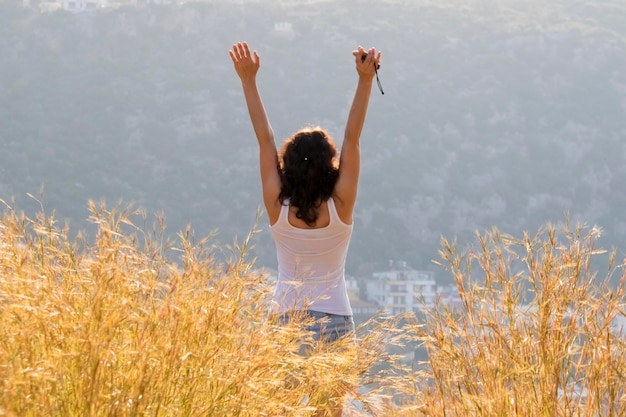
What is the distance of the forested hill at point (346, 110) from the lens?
53.6 meters

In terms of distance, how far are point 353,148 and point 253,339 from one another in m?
0.65

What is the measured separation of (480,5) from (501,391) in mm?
78476

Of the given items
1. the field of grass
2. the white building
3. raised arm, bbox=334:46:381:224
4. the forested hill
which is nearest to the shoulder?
raised arm, bbox=334:46:381:224

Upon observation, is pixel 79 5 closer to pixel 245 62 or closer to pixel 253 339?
pixel 245 62

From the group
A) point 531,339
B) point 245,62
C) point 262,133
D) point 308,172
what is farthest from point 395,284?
point 531,339

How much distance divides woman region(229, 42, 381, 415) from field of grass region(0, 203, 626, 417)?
137 millimetres

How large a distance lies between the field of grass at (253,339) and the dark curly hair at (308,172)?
0.72 ft

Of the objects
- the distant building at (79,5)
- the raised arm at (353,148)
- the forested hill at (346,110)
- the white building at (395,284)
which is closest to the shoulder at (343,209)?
the raised arm at (353,148)

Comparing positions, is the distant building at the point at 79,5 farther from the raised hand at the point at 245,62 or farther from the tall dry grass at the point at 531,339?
the tall dry grass at the point at 531,339

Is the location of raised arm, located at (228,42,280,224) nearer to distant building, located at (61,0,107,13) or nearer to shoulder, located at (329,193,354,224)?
shoulder, located at (329,193,354,224)

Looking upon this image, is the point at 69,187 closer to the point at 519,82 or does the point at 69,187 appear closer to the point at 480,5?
the point at 519,82

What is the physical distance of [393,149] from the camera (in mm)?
59969

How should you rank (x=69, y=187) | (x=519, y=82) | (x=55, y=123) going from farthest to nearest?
(x=519, y=82), (x=55, y=123), (x=69, y=187)

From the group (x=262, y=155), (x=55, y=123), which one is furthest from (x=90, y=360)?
(x=55, y=123)
